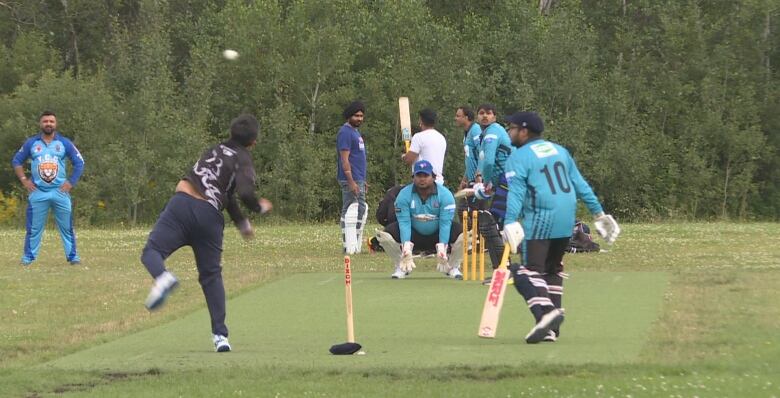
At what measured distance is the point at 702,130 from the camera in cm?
4231

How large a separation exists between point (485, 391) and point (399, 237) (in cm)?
839

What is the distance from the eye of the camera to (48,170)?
728 inches

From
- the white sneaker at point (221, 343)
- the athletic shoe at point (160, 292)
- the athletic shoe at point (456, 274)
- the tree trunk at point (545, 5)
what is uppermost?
the tree trunk at point (545, 5)

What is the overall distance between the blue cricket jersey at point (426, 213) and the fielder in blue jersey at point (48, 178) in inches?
203

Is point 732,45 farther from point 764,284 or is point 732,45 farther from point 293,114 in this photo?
point 764,284

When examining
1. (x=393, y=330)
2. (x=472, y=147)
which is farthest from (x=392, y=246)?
(x=393, y=330)

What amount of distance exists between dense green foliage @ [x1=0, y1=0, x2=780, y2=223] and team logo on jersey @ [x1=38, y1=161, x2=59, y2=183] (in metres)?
18.5

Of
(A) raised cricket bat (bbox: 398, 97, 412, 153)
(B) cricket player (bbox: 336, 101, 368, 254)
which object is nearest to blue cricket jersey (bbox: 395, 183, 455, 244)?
(B) cricket player (bbox: 336, 101, 368, 254)

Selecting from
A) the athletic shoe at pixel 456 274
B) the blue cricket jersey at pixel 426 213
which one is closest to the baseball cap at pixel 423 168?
the blue cricket jersey at pixel 426 213

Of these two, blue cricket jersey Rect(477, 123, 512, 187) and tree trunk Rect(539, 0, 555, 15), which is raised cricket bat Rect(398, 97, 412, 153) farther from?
tree trunk Rect(539, 0, 555, 15)

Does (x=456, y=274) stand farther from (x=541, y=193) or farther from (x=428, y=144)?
(x=541, y=193)

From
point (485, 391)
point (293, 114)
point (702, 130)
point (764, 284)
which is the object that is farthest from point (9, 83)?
point (485, 391)

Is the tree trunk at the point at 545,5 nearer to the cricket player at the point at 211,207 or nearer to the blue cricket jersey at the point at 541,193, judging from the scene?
the blue cricket jersey at the point at 541,193

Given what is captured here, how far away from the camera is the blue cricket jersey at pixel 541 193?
10242mm
